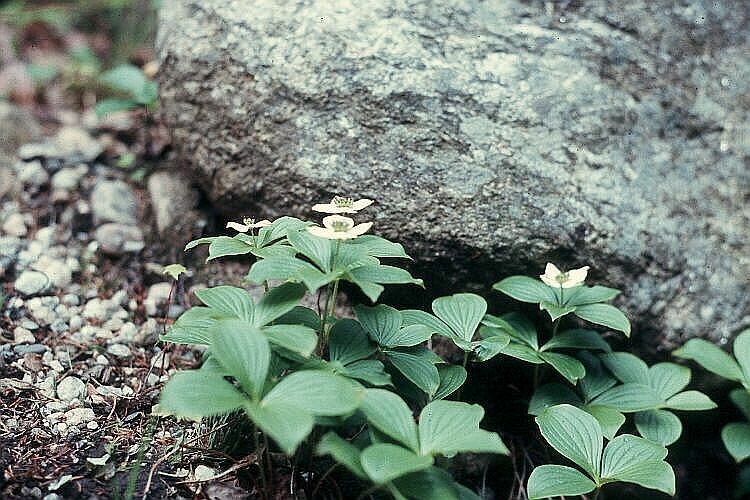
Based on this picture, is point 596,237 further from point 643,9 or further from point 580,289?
point 643,9

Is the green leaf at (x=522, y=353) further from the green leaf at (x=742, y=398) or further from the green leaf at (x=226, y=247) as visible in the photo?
the green leaf at (x=742, y=398)

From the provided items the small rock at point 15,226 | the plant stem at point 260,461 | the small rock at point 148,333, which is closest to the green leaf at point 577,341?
the plant stem at point 260,461

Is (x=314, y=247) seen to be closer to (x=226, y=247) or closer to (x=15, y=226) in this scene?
(x=226, y=247)

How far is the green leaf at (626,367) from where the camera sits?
199 cm

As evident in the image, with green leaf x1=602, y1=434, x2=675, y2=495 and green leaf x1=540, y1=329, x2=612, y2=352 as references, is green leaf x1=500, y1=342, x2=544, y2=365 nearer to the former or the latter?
green leaf x1=540, y1=329, x2=612, y2=352

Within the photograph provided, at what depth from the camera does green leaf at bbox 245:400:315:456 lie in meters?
1.23

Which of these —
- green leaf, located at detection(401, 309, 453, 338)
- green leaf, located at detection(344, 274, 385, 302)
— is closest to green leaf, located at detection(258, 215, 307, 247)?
green leaf, located at detection(344, 274, 385, 302)

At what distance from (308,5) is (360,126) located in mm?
453

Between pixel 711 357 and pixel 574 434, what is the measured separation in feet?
2.12

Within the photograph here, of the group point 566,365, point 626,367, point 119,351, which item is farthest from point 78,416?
point 626,367

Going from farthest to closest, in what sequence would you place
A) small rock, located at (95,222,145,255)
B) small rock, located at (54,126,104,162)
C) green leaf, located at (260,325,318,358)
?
small rock, located at (54,126,104,162) → small rock, located at (95,222,145,255) → green leaf, located at (260,325,318,358)

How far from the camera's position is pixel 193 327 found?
163cm

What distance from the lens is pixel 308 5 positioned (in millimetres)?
2250

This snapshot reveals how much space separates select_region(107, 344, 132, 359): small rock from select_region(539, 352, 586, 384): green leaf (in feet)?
3.81
